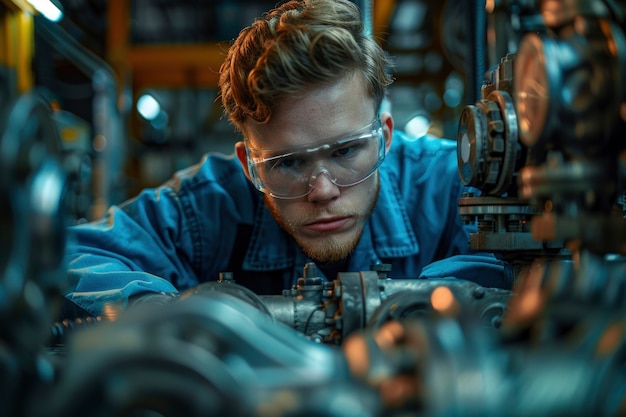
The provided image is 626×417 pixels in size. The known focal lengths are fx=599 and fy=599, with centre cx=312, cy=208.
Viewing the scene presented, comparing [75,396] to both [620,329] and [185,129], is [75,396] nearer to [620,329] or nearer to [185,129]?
[620,329]

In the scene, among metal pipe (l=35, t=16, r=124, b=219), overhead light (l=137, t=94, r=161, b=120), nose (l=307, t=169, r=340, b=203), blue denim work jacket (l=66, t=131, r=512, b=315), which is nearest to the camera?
nose (l=307, t=169, r=340, b=203)

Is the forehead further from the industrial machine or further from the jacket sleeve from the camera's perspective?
the industrial machine

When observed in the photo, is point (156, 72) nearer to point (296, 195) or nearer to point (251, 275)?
point (251, 275)

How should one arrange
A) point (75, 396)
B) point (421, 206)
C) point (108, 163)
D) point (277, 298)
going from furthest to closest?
1. point (108, 163)
2. point (421, 206)
3. point (277, 298)
4. point (75, 396)

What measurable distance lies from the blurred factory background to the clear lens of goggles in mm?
1361

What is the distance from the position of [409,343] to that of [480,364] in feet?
0.24

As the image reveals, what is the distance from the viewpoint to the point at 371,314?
3.08 ft

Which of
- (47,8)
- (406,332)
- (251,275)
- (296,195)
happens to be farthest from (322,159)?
(47,8)

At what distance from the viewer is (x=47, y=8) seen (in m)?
1.96

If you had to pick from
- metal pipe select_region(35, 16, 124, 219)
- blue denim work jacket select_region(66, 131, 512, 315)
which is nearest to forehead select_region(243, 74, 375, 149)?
blue denim work jacket select_region(66, 131, 512, 315)

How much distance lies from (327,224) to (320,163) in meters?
0.20

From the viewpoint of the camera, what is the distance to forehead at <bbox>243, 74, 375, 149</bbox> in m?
1.48

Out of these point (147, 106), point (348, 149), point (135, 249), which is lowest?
point (135, 249)

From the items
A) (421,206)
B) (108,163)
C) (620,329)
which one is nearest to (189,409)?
(620,329)
